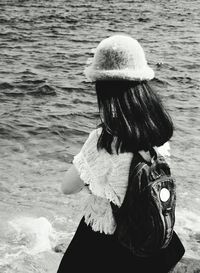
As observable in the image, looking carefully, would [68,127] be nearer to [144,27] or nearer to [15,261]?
[15,261]

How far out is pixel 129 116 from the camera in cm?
221

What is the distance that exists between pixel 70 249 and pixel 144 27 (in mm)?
21071

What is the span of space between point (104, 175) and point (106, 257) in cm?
43

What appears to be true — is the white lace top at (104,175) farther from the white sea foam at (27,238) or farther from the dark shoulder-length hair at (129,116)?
the white sea foam at (27,238)

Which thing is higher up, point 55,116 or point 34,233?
point 34,233

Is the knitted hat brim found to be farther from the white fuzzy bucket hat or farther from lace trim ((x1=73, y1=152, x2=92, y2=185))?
lace trim ((x1=73, y1=152, x2=92, y2=185))

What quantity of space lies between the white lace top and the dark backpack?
0.04m

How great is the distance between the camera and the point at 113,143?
2.26 metres

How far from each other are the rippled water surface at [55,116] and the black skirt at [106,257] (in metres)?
2.62

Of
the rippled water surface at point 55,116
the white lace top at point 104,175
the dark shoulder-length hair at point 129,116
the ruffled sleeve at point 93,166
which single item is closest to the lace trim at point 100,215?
the white lace top at point 104,175

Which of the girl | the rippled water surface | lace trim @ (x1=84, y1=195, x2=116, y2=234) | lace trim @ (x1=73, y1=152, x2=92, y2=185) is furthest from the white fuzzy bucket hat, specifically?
the rippled water surface

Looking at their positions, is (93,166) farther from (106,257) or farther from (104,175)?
(106,257)

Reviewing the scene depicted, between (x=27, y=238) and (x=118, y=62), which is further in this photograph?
(x=27, y=238)

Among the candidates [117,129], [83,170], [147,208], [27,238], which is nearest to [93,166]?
[83,170]
